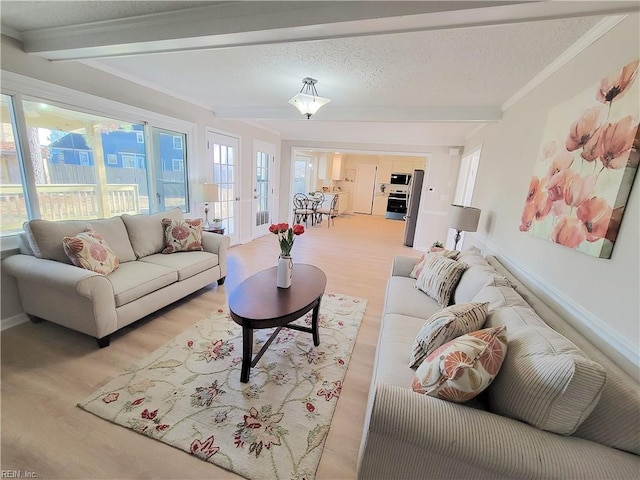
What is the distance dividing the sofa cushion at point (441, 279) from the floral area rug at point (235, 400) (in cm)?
82

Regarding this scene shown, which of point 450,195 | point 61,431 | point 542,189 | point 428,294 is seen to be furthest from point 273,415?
point 450,195

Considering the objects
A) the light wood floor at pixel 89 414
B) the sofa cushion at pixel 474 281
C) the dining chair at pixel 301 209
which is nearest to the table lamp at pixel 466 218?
the sofa cushion at pixel 474 281

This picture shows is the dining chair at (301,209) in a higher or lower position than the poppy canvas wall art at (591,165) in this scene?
lower

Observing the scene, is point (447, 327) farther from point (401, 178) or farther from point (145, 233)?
point (401, 178)

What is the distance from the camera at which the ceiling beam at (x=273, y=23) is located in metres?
1.23

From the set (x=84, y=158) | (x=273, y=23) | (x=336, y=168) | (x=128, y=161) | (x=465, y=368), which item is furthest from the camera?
(x=336, y=168)

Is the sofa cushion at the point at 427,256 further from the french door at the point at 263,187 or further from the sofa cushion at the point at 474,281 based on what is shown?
the french door at the point at 263,187

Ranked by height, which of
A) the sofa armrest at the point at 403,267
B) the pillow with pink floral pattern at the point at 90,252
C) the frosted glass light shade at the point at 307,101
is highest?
the frosted glass light shade at the point at 307,101

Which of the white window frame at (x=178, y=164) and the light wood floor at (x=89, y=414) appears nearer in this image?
the light wood floor at (x=89, y=414)

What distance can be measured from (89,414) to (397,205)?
965 cm

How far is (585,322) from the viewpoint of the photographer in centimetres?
135

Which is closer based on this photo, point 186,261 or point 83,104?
point 83,104

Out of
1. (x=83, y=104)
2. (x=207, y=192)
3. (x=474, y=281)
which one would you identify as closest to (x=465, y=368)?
(x=474, y=281)

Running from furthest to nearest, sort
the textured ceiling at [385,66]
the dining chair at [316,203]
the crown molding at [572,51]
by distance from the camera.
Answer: the dining chair at [316,203] → the textured ceiling at [385,66] → the crown molding at [572,51]
